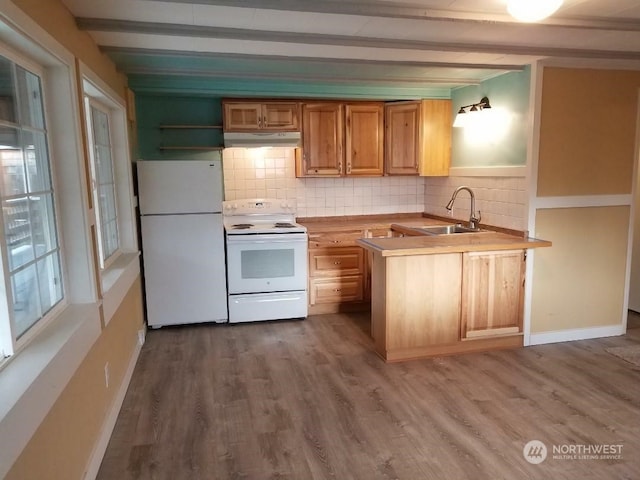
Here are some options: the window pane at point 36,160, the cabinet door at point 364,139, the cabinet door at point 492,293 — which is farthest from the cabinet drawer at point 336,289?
the window pane at point 36,160

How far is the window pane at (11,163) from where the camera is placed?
175 cm

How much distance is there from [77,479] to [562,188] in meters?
3.71

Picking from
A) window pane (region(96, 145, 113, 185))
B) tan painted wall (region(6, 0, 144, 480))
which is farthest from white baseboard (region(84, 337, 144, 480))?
window pane (region(96, 145, 113, 185))

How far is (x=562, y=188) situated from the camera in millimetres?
3697

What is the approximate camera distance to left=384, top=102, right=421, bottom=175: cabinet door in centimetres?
476

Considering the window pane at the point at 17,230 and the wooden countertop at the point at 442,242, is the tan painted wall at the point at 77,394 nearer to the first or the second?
the window pane at the point at 17,230

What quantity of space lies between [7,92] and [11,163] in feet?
0.93

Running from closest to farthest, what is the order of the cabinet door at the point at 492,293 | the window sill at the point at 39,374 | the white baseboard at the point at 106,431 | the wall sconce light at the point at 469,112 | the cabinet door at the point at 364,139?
the window sill at the point at 39,374 < the white baseboard at the point at 106,431 < the cabinet door at the point at 492,293 < the wall sconce light at the point at 469,112 < the cabinet door at the point at 364,139

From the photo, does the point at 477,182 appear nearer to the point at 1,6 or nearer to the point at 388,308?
the point at 388,308

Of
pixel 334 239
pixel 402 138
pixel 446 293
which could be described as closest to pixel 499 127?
pixel 402 138

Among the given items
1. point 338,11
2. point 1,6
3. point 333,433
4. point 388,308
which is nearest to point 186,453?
Result: point 333,433

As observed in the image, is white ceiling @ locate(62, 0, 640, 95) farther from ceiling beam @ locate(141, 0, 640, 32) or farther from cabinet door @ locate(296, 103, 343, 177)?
cabinet door @ locate(296, 103, 343, 177)

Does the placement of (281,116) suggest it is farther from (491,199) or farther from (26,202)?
(26,202)

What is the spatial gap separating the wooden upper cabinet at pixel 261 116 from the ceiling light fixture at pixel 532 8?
276cm
